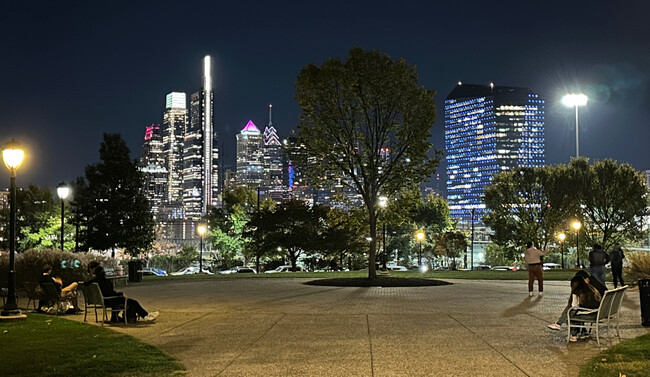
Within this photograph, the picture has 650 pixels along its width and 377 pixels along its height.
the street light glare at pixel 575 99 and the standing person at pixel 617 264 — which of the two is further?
the street light glare at pixel 575 99

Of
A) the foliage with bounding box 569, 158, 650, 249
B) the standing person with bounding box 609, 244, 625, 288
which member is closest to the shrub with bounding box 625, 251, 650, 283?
the standing person with bounding box 609, 244, 625, 288

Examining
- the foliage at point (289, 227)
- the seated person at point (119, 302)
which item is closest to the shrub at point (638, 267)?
the seated person at point (119, 302)

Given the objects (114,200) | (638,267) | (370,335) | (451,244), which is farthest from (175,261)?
(370,335)

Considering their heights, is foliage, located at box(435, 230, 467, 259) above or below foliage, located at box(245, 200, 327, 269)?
below

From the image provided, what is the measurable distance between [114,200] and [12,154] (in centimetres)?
3036

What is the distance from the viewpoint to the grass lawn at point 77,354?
28.2 ft

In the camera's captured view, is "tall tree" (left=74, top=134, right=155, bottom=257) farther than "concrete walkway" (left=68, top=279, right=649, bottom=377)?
Yes

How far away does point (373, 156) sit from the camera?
1102 inches

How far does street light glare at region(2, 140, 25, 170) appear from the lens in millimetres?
15031

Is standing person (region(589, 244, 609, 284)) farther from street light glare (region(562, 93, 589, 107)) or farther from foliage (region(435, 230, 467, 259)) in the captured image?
foliage (region(435, 230, 467, 259))

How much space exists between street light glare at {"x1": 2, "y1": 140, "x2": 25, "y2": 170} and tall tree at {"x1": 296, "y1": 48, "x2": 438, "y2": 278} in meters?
14.0

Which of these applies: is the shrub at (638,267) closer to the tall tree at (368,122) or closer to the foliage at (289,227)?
the tall tree at (368,122)

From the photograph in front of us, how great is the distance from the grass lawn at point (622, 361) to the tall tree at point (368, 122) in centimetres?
1738

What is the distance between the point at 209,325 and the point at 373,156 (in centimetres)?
1572
